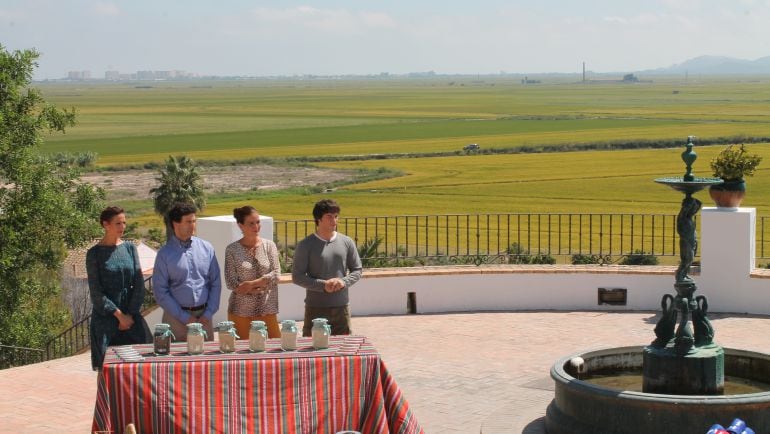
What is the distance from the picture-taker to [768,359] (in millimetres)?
8461

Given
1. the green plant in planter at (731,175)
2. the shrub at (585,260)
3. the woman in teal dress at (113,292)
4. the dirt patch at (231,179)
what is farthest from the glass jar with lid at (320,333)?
→ the dirt patch at (231,179)

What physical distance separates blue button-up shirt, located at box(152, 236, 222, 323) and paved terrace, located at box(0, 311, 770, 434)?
4.01ft

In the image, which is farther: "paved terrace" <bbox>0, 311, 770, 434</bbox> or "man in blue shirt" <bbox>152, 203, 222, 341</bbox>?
"paved terrace" <bbox>0, 311, 770, 434</bbox>

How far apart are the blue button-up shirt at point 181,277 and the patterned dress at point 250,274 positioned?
0.82ft

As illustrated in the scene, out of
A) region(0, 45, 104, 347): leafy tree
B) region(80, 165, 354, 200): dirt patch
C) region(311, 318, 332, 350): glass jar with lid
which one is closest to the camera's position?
region(311, 318, 332, 350): glass jar with lid

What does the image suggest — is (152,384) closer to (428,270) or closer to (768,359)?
(768,359)

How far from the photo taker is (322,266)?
8.48 m

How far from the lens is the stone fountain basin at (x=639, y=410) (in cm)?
716

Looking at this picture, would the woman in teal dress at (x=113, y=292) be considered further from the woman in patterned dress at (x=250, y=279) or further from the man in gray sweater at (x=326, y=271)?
the man in gray sweater at (x=326, y=271)

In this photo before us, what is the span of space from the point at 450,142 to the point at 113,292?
8196 cm

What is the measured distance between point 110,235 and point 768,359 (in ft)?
15.4

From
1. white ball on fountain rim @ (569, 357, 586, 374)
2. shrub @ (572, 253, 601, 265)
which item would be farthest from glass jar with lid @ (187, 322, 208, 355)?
shrub @ (572, 253, 601, 265)

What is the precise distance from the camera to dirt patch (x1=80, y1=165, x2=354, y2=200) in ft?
201

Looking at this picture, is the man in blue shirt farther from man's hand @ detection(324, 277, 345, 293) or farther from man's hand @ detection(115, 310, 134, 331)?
man's hand @ detection(324, 277, 345, 293)
